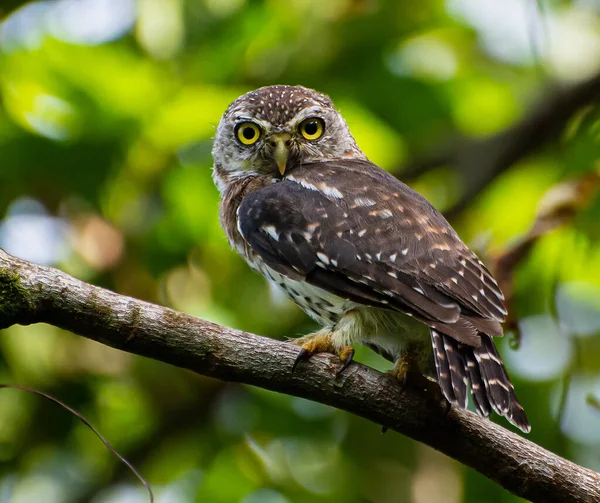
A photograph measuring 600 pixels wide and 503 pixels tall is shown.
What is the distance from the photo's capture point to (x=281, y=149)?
5.07 metres

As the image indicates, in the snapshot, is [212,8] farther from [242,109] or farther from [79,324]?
[79,324]

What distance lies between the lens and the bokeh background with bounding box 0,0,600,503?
542 centimetres

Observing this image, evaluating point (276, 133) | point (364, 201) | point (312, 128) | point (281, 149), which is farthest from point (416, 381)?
point (312, 128)

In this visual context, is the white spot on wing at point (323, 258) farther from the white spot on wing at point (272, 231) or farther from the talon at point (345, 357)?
the talon at point (345, 357)

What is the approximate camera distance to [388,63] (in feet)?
19.7

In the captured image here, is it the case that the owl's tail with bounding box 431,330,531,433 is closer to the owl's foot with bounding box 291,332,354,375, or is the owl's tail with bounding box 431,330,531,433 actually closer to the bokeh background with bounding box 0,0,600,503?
the owl's foot with bounding box 291,332,354,375

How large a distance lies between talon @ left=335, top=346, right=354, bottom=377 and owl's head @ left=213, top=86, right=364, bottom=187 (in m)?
1.65

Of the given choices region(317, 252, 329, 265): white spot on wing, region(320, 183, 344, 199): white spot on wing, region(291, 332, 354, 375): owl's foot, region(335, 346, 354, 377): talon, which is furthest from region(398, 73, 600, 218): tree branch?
region(335, 346, 354, 377): talon

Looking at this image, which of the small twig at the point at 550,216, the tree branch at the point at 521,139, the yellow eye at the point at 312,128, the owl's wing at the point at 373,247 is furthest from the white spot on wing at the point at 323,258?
the tree branch at the point at 521,139

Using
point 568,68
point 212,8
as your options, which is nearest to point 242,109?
point 212,8

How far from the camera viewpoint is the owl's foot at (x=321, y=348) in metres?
3.37

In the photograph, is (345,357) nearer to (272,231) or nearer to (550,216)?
(272,231)

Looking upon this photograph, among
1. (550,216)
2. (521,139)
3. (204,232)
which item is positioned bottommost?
(204,232)

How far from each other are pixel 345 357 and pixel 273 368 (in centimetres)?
36
